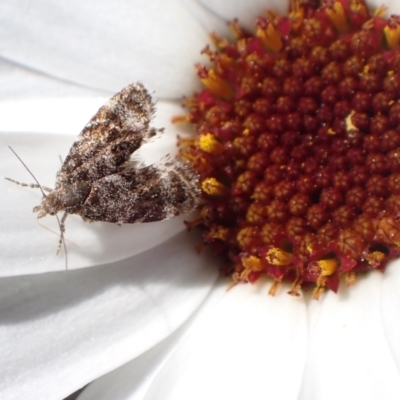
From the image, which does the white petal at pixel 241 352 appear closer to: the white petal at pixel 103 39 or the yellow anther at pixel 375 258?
the yellow anther at pixel 375 258

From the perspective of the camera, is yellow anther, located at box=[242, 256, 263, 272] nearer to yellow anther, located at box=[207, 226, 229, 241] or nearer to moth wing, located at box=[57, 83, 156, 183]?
yellow anther, located at box=[207, 226, 229, 241]

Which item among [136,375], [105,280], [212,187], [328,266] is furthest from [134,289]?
[328,266]

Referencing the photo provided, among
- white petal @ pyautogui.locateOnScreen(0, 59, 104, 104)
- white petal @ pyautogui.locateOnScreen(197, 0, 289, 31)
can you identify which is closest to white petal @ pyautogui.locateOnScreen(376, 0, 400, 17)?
white petal @ pyautogui.locateOnScreen(197, 0, 289, 31)

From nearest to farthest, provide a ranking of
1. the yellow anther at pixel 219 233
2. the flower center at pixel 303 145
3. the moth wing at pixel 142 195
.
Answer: the moth wing at pixel 142 195 < the flower center at pixel 303 145 < the yellow anther at pixel 219 233

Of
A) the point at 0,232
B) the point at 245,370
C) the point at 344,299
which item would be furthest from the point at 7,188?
the point at 344,299

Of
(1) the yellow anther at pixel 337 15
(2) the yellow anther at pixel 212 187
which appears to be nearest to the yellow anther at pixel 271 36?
(1) the yellow anther at pixel 337 15

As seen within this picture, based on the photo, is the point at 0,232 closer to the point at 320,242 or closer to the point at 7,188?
the point at 7,188
